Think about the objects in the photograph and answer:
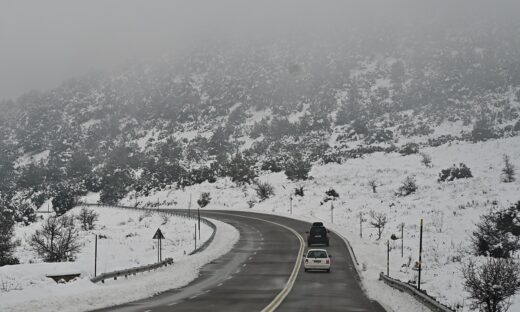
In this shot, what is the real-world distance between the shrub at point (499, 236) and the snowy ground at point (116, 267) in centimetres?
1732

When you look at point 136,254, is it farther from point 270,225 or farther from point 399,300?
point 399,300

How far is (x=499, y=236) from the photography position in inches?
1345

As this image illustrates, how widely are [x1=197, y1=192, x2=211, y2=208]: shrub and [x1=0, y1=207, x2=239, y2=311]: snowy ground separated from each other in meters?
17.9

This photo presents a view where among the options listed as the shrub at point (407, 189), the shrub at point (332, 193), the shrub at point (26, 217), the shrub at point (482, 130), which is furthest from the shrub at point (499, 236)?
the shrub at point (482, 130)

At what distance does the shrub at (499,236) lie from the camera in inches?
1254

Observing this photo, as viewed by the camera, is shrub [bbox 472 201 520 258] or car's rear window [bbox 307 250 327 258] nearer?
car's rear window [bbox 307 250 327 258]

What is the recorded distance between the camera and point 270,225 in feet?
194

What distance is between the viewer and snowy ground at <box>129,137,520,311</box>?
102 ft

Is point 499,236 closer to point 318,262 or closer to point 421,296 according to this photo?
point 318,262

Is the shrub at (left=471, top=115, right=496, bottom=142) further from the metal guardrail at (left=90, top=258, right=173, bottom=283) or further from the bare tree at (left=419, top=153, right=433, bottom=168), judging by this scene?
the metal guardrail at (left=90, top=258, right=173, bottom=283)

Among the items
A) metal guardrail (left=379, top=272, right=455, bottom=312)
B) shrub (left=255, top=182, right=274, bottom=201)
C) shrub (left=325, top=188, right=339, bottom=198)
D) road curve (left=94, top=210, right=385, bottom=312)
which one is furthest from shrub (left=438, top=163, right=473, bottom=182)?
metal guardrail (left=379, top=272, right=455, bottom=312)

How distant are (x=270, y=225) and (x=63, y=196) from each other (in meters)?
63.1

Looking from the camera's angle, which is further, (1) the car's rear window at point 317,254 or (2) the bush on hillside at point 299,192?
(2) the bush on hillside at point 299,192

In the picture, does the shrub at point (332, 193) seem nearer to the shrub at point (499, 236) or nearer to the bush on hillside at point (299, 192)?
the bush on hillside at point (299, 192)
